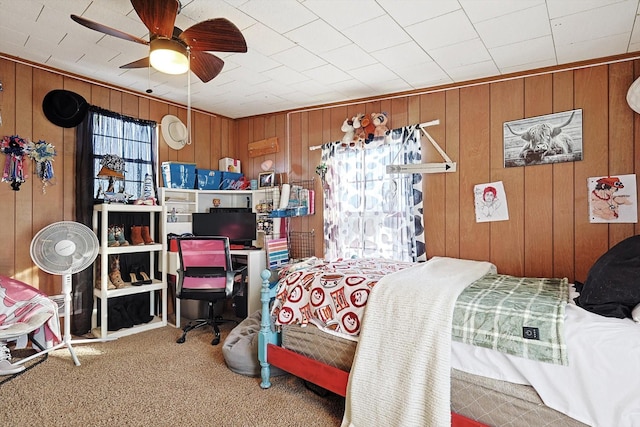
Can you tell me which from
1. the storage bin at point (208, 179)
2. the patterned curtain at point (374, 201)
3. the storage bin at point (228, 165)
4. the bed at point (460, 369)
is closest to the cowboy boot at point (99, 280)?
the storage bin at point (208, 179)

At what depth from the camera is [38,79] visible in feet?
10.0

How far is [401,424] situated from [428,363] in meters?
0.32

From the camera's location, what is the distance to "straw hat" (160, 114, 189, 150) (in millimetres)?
3904

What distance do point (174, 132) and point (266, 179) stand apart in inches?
45.4

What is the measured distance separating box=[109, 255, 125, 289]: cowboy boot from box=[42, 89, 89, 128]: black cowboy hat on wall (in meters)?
1.31

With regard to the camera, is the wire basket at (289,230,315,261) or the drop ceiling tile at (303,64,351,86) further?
the wire basket at (289,230,315,261)

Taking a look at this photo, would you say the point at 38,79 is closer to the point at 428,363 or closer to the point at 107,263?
the point at 107,263

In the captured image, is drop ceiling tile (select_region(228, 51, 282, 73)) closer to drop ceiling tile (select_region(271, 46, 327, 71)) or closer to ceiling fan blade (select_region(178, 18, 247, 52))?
drop ceiling tile (select_region(271, 46, 327, 71))

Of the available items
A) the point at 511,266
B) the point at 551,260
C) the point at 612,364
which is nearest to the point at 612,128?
the point at 551,260

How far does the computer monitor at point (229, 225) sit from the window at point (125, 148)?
26.9 inches

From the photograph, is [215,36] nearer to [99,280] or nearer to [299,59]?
[299,59]

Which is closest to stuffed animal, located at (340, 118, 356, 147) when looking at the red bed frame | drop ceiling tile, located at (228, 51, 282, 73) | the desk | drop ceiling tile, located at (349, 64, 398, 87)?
drop ceiling tile, located at (349, 64, 398, 87)

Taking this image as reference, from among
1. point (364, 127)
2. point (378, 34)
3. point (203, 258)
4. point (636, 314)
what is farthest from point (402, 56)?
point (203, 258)

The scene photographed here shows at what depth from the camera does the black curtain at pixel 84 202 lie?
3260 millimetres
